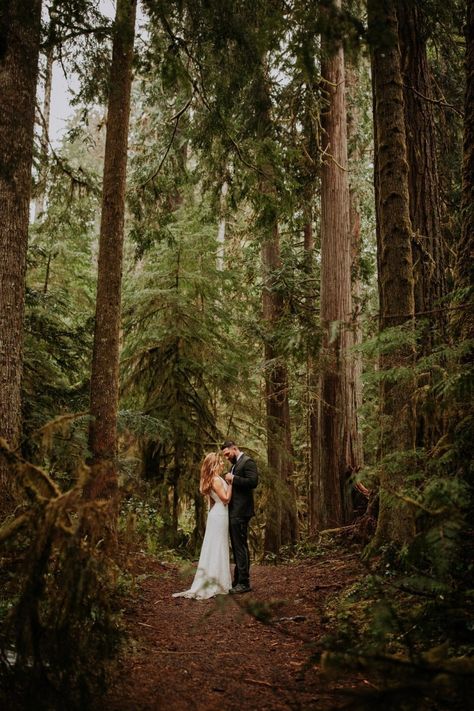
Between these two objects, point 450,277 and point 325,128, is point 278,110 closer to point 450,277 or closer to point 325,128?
point 325,128

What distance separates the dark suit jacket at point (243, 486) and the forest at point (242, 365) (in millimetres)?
1226

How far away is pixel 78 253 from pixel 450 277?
10.9m

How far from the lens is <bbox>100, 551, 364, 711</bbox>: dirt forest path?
10.6 feet

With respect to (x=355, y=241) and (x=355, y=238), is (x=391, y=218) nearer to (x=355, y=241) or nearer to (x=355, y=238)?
(x=355, y=241)

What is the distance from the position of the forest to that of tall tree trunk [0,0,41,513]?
0.08 feet

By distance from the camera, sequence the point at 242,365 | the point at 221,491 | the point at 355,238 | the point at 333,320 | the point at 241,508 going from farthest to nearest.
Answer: the point at 355,238, the point at 242,365, the point at 333,320, the point at 221,491, the point at 241,508

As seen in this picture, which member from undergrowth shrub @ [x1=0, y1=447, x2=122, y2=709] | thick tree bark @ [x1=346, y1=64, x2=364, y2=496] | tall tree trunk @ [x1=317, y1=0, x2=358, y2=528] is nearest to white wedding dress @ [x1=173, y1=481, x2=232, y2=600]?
tall tree trunk @ [x1=317, y1=0, x2=358, y2=528]

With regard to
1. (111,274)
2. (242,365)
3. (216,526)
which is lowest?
(216,526)

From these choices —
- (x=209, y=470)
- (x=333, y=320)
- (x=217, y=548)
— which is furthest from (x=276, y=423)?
(x=217, y=548)

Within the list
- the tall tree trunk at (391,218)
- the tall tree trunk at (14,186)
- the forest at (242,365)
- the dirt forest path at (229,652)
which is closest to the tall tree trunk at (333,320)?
the forest at (242,365)

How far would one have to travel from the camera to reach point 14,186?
6211 mm

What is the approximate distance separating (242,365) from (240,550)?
5567 millimetres

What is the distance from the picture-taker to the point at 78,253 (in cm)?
1585

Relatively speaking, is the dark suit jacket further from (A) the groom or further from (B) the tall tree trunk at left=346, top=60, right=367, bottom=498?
(B) the tall tree trunk at left=346, top=60, right=367, bottom=498
